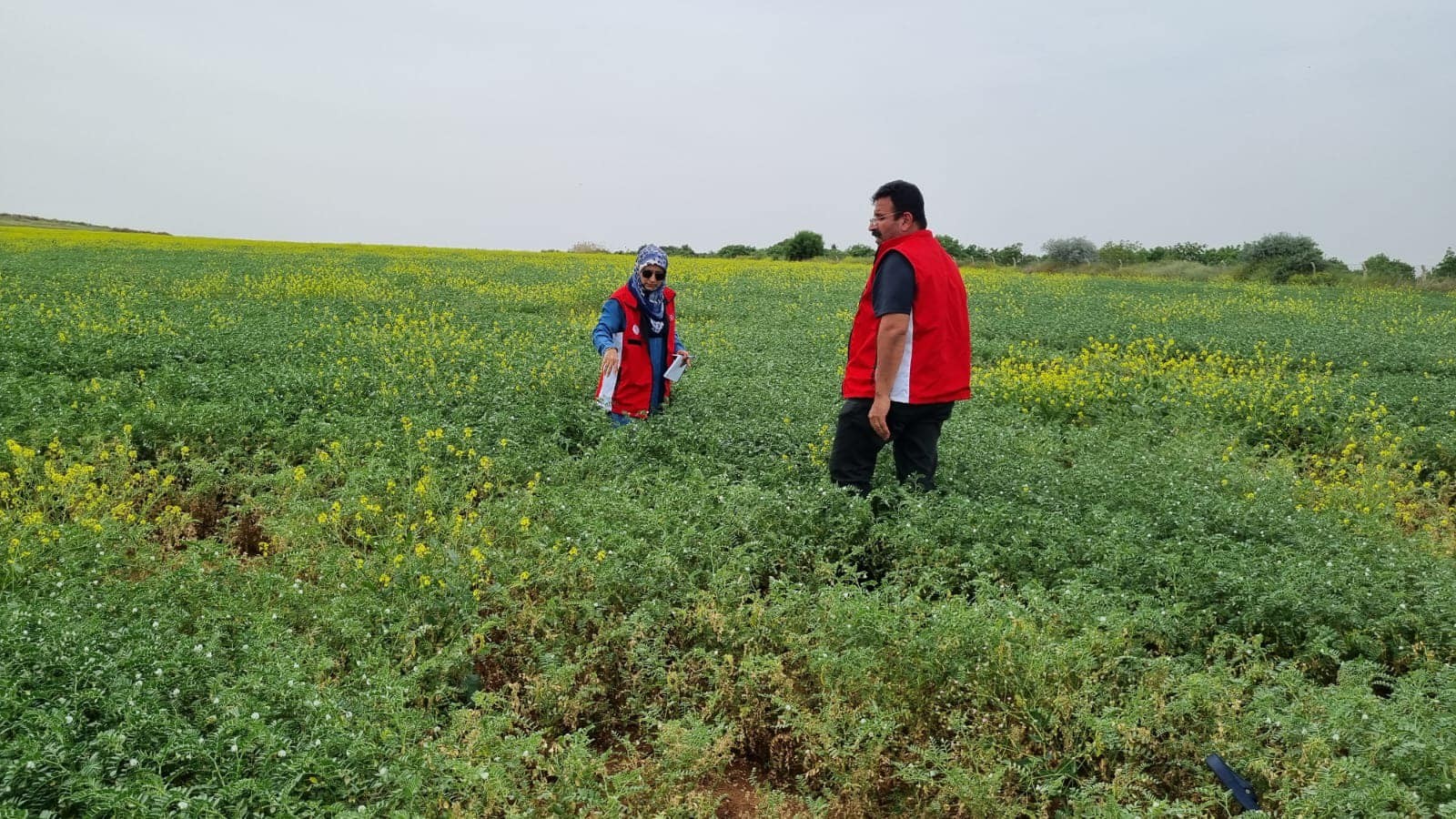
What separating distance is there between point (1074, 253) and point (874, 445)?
38616mm

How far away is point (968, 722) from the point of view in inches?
123

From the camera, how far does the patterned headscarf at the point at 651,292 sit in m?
5.88

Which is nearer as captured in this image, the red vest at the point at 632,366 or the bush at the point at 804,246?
the red vest at the point at 632,366

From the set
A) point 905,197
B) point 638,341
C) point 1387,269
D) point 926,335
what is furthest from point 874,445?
point 1387,269

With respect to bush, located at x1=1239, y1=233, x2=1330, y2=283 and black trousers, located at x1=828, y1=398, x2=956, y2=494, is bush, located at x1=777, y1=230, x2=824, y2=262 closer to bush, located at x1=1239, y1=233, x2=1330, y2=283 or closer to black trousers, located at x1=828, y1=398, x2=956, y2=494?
bush, located at x1=1239, y1=233, x2=1330, y2=283

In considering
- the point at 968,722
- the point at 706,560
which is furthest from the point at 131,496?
the point at 968,722

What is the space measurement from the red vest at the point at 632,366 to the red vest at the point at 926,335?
202cm

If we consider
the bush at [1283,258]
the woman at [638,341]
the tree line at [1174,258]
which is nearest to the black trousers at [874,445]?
the woman at [638,341]

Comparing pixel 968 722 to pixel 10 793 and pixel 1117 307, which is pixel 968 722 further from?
pixel 1117 307

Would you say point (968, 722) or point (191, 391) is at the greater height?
point (191, 391)

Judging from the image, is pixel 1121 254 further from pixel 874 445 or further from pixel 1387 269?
pixel 874 445

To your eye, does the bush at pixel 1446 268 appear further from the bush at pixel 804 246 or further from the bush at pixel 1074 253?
the bush at pixel 804 246

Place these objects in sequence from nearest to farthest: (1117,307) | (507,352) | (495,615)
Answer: (495,615)
(507,352)
(1117,307)

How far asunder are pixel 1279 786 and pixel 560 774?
2351mm
